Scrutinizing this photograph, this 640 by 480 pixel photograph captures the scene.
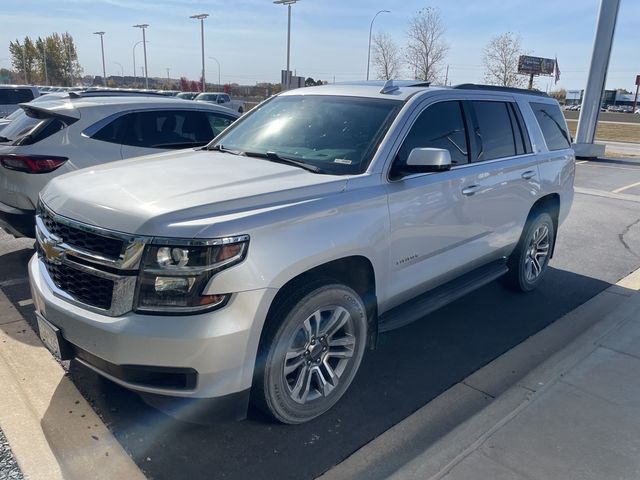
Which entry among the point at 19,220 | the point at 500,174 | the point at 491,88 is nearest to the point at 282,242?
the point at 500,174

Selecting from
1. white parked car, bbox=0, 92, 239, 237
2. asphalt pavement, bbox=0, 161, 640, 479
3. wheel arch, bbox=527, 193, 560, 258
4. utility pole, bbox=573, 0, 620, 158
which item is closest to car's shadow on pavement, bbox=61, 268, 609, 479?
asphalt pavement, bbox=0, 161, 640, 479

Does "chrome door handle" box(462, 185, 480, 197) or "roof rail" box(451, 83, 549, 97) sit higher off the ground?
"roof rail" box(451, 83, 549, 97)

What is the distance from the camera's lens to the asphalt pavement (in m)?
2.78

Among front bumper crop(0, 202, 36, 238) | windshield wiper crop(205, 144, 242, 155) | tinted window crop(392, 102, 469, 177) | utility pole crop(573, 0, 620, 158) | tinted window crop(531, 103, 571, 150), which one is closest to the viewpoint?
tinted window crop(392, 102, 469, 177)

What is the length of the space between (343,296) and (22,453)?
1.89 m

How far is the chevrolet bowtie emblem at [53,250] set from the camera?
2.80 metres

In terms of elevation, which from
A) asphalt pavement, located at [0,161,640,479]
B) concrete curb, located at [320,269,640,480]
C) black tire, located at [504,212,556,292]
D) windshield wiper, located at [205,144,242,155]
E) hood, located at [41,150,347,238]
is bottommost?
asphalt pavement, located at [0,161,640,479]

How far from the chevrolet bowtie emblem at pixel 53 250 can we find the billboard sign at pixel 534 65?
161ft

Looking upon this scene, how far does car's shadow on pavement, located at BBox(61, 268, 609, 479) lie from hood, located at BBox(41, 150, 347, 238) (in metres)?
1.23

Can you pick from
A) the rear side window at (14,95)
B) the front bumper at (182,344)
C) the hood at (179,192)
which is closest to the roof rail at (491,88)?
the hood at (179,192)

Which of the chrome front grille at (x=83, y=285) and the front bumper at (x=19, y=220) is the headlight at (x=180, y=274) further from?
the front bumper at (x=19, y=220)

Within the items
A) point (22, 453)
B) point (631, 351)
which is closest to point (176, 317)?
point (22, 453)

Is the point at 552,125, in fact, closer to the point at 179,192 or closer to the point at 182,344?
the point at 179,192

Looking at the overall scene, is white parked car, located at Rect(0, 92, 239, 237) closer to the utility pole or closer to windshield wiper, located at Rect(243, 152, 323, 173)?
windshield wiper, located at Rect(243, 152, 323, 173)
